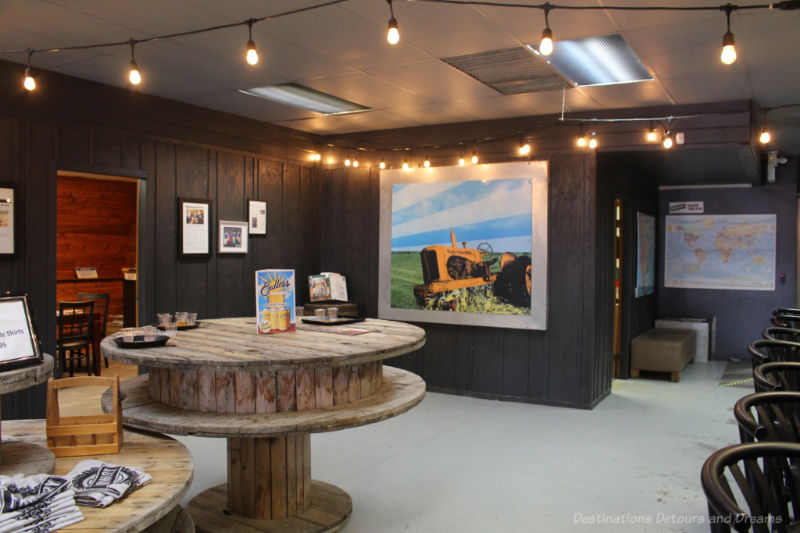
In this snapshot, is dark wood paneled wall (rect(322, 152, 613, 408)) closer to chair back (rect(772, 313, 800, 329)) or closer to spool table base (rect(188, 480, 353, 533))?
chair back (rect(772, 313, 800, 329))

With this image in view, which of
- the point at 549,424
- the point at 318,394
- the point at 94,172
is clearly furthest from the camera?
the point at 549,424

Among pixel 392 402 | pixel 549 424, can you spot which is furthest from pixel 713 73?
pixel 392 402

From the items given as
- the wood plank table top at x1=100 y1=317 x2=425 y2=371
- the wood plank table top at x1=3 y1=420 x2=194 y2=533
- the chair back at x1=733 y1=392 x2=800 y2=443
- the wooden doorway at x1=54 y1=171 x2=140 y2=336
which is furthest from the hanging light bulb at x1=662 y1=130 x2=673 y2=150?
the wooden doorway at x1=54 y1=171 x2=140 y2=336

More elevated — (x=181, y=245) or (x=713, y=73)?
(x=713, y=73)

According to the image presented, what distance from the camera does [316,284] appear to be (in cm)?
683

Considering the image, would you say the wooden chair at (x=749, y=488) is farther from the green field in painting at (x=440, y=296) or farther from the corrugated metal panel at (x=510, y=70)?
the green field in painting at (x=440, y=296)

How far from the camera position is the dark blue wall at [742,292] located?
8750mm

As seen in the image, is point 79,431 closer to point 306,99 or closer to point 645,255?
point 306,99

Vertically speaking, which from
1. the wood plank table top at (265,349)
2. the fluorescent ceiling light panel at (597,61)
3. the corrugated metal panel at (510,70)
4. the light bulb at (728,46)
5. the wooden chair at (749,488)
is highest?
the fluorescent ceiling light panel at (597,61)

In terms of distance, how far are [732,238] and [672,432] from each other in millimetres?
5068

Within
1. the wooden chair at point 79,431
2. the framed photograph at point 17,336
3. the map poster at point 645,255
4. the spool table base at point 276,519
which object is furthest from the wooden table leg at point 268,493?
the map poster at point 645,255

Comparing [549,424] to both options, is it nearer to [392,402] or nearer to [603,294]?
[603,294]

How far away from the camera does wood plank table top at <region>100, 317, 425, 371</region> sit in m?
2.80

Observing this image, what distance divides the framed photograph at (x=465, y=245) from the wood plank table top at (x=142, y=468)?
428cm
